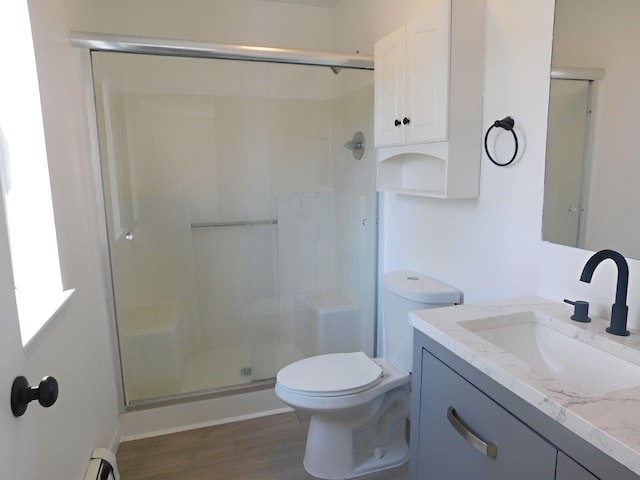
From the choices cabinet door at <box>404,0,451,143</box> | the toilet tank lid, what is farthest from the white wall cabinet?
the toilet tank lid

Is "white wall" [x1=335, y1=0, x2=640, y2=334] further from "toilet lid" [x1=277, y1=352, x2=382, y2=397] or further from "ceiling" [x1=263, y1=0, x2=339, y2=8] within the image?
"ceiling" [x1=263, y1=0, x2=339, y2=8]

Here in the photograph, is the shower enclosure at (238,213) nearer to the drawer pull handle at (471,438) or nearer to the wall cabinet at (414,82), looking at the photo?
the wall cabinet at (414,82)

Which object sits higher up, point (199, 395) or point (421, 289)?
point (421, 289)

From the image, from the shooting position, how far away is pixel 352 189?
269cm

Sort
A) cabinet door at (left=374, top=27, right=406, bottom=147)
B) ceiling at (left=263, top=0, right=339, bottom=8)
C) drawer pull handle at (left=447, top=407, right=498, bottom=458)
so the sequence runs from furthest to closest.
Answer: ceiling at (left=263, top=0, right=339, bottom=8)
cabinet door at (left=374, top=27, right=406, bottom=147)
drawer pull handle at (left=447, top=407, right=498, bottom=458)

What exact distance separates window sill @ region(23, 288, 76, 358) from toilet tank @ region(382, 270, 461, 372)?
1.30 m

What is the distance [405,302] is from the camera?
186 cm

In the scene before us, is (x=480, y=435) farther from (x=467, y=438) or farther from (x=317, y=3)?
(x=317, y=3)

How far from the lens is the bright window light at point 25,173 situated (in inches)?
54.6

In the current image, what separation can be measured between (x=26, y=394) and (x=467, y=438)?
965 mm

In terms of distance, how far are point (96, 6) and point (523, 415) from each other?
9.85ft

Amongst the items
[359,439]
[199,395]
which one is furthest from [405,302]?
[199,395]

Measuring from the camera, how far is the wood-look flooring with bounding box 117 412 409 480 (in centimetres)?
193

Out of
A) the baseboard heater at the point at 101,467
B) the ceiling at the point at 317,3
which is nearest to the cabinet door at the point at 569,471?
the baseboard heater at the point at 101,467
